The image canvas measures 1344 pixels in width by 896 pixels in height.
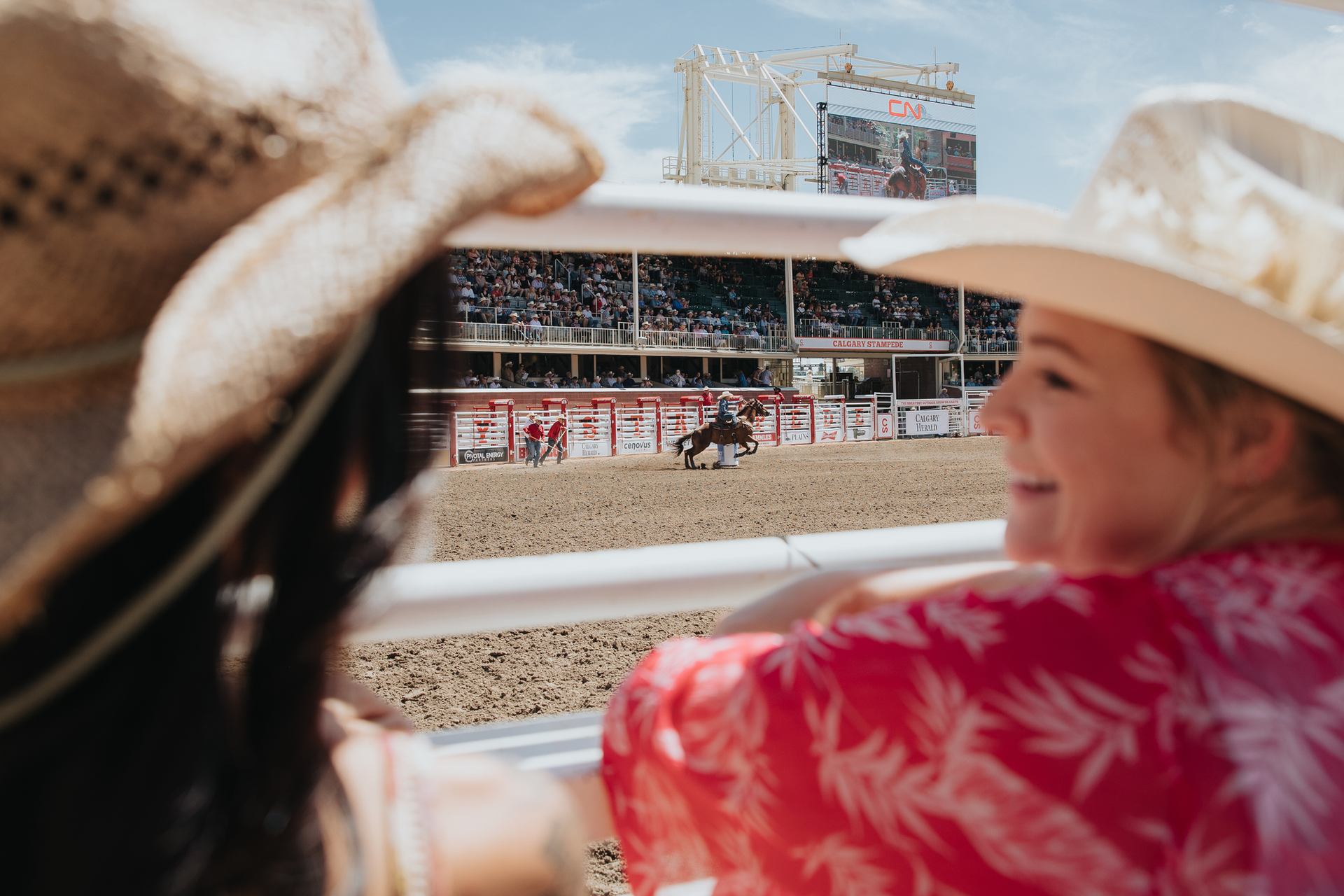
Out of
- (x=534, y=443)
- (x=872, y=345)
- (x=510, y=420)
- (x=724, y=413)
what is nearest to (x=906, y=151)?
(x=872, y=345)

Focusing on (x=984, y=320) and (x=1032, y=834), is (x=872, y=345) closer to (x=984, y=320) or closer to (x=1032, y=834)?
(x=984, y=320)

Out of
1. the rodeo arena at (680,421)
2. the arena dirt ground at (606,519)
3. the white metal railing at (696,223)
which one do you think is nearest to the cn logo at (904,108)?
the rodeo arena at (680,421)

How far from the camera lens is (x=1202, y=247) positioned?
611 millimetres

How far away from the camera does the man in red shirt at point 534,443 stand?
17.7 meters

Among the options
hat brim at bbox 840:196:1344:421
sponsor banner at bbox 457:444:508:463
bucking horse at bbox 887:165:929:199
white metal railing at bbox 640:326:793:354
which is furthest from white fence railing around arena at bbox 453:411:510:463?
bucking horse at bbox 887:165:929:199

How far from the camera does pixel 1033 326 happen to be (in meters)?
0.69

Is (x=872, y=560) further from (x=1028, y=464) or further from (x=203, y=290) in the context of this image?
(x=203, y=290)

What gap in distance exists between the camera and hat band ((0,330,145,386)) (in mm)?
390

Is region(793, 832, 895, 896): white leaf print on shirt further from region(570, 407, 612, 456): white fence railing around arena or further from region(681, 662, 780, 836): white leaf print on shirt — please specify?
region(570, 407, 612, 456): white fence railing around arena

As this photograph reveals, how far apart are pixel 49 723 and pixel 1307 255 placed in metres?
0.68

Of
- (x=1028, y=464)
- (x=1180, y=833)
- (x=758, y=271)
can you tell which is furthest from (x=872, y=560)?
(x=758, y=271)

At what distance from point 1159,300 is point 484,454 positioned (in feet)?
60.6

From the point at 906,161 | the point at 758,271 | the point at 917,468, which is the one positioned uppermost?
the point at 906,161

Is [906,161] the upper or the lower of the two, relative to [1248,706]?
upper
